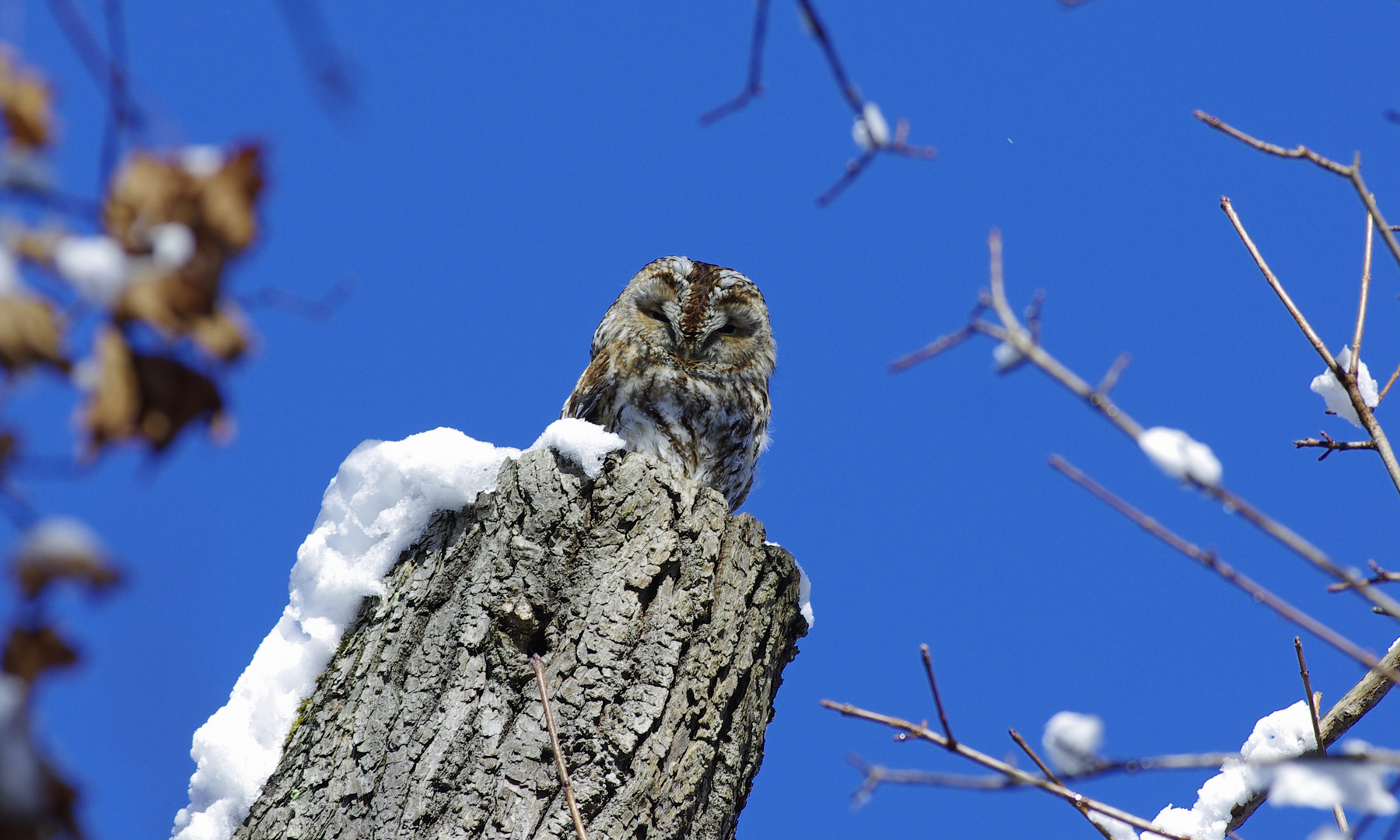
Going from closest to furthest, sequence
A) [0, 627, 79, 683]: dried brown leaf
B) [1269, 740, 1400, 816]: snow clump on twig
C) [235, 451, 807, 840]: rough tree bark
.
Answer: [0, 627, 79, 683]: dried brown leaf
[1269, 740, 1400, 816]: snow clump on twig
[235, 451, 807, 840]: rough tree bark

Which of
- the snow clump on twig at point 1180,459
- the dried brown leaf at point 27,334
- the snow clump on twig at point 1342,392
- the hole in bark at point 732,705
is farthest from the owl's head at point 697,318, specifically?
the dried brown leaf at point 27,334

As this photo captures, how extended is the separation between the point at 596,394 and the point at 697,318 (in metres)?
0.63

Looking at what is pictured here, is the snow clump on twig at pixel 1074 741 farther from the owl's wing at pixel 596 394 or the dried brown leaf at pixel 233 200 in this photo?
the owl's wing at pixel 596 394

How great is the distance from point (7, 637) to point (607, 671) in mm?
2046

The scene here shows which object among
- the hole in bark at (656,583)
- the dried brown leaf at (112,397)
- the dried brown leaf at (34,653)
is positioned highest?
the hole in bark at (656,583)

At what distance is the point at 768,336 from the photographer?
486 centimetres

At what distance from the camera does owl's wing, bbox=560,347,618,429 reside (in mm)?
4223

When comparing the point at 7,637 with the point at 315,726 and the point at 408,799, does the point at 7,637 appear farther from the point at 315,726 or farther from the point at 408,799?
the point at 315,726

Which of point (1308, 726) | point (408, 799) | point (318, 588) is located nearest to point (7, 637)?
point (408, 799)

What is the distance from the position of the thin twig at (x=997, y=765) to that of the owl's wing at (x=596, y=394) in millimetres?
2724

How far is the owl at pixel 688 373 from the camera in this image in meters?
4.14

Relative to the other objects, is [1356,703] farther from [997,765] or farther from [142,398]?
[142,398]

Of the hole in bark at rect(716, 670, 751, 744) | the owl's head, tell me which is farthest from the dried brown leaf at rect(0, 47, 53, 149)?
the owl's head

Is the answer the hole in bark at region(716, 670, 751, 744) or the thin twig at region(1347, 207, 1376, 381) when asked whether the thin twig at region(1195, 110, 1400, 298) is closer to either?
the thin twig at region(1347, 207, 1376, 381)
